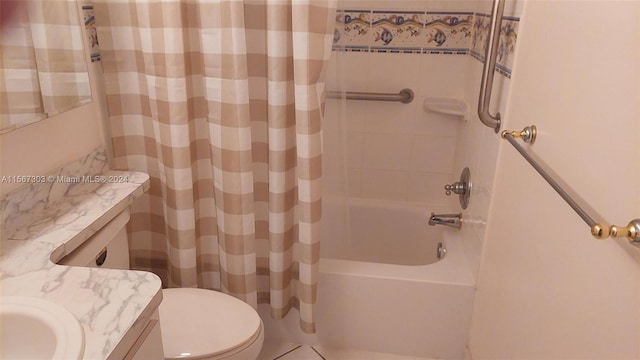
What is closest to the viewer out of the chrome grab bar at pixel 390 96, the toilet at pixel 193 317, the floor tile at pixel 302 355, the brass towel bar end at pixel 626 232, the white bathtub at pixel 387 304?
the brass towel bar end at pixel 626 232

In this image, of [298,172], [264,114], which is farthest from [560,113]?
[264,114]

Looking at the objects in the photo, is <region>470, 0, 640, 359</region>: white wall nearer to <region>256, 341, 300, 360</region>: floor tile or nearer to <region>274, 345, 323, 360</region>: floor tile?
<region>274, 345, 323, 360</region>: floor tile

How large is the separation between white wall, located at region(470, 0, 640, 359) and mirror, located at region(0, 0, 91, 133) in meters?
1.24

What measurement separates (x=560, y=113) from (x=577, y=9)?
0.71 feet

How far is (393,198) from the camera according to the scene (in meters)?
2.31

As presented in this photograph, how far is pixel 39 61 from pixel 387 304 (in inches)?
53.0

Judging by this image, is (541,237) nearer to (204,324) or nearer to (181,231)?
(204,324)

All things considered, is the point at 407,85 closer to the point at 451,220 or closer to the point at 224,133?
the point at 451,220

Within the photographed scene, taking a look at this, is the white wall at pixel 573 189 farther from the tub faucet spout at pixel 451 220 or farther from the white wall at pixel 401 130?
the white wall at pixel 401 130

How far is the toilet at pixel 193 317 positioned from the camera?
1155mm

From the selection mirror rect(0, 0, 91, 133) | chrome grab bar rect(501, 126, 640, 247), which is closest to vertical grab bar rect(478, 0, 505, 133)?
chrome grab bar rect(501, 126, 640, 247)

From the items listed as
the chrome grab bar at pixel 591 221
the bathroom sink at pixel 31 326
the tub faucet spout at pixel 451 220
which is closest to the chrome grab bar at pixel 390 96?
the tub faucet spout at pixel 451 220

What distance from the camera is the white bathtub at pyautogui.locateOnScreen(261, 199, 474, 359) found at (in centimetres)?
161

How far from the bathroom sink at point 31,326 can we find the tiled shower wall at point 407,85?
4.51 feet
